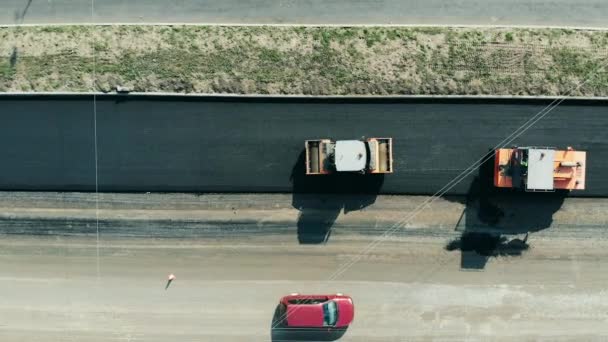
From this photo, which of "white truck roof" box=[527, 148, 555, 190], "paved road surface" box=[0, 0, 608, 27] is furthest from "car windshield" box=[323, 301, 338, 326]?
"paved road surface" box=[0, 0, 608, 27]

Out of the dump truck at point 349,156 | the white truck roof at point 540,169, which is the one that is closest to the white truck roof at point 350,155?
the dump truck at point 349,156

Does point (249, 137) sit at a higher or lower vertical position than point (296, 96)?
lower

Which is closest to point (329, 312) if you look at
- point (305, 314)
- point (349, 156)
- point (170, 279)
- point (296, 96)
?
point (305, 314)

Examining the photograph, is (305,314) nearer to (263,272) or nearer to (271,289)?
(271,289)

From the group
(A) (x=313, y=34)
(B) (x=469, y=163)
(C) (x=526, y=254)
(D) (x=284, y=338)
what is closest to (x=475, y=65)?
(B) (x=469, y=163)

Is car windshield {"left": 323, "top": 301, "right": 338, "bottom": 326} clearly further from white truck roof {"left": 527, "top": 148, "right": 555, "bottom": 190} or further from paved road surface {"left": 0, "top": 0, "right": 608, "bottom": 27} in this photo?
paved road surface {"left": 0, "top": 0, "right": 608, "bottom": 27}
